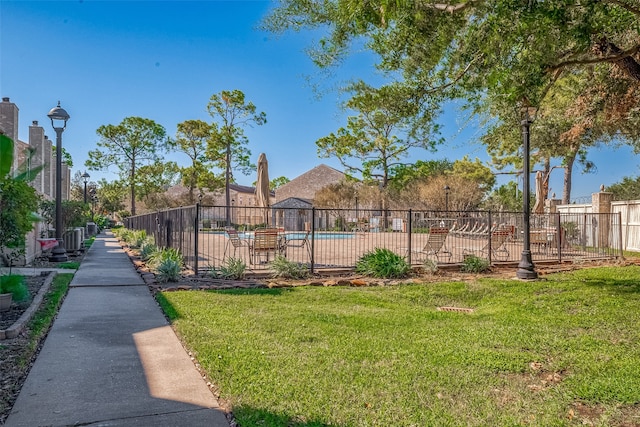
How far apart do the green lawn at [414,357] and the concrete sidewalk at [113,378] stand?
0.26 metres

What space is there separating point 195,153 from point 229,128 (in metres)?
5.04

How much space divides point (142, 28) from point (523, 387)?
1172 centimetres

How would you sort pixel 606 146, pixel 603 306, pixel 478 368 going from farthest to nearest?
pixel 606 146
pixel 603 306
pixel 478 368

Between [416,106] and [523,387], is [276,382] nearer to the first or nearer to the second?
[523,387]

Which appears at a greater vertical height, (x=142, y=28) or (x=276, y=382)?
(x=142, y=28)

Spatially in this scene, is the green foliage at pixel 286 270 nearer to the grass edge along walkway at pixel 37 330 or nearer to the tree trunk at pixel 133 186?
the grass edge along walkway at pixel 37 330

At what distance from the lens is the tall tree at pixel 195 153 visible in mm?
42219

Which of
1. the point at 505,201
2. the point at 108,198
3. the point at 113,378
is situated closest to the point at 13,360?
the point at 113,378

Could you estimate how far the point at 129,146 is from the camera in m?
43.7

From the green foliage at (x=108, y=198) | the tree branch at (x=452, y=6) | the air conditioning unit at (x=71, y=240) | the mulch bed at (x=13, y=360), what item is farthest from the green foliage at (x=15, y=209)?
the green foliage at (x=108, y=198)

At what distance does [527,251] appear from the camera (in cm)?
984

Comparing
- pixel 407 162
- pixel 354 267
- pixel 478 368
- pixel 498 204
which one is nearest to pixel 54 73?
pixel 354 267

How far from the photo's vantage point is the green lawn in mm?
3154

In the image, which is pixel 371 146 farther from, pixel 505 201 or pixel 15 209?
pixel 15 209
